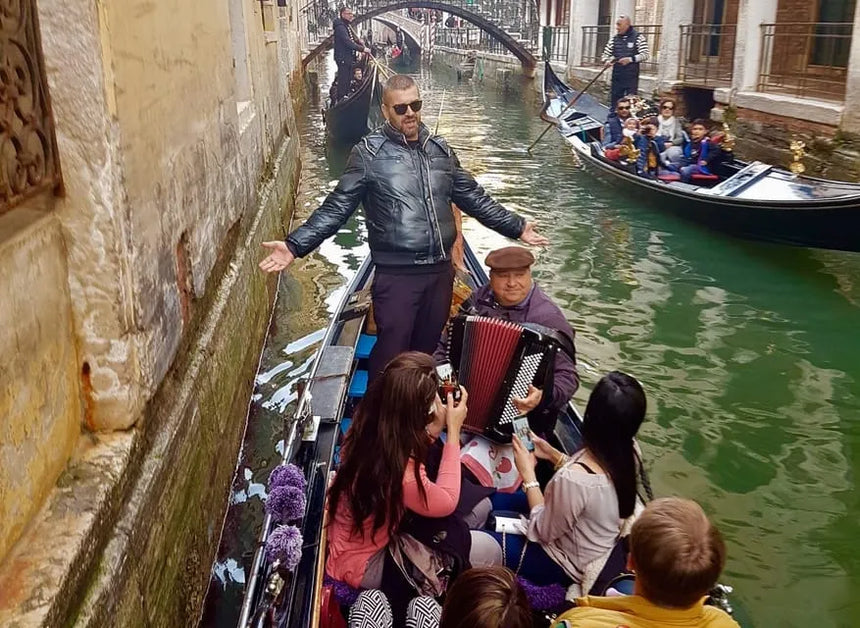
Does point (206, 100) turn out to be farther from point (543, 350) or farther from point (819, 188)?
point (819, 188)

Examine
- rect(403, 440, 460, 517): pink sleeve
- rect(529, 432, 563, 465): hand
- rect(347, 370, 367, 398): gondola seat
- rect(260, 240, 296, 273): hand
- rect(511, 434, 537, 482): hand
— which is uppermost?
rect(260, 240, 296, 273): hand

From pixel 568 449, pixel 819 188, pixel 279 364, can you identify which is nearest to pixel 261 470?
pixel 279 364

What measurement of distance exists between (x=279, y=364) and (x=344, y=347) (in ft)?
4.69

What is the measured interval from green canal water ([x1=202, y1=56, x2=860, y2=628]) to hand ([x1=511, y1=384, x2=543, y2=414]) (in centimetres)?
89

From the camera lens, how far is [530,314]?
7.97ft

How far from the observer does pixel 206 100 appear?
3.23 m

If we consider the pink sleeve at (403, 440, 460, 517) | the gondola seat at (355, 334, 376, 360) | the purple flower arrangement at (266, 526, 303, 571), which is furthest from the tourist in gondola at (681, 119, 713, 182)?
the purple flower arrangement at (266, 526, 303, 571)

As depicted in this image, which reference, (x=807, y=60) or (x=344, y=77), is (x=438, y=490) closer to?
(x=807, y=60)

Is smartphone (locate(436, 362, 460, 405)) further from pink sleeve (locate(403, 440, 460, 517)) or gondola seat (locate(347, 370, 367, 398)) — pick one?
gondola seat (locate(347, 370, 367, 398))

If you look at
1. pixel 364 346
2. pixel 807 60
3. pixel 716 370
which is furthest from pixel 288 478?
pixel 807 60

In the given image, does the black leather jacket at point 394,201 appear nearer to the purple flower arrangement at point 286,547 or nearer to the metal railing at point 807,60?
the purple flower arrangement at point 286,547

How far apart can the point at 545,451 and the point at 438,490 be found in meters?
0.56

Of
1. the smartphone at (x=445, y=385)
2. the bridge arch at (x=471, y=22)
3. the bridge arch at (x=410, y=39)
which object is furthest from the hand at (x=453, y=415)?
the bridge arch at (x=410, y=39)

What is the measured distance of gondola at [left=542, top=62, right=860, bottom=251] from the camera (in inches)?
204
